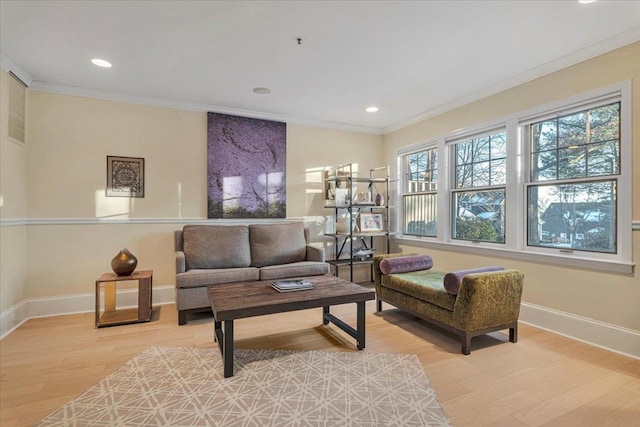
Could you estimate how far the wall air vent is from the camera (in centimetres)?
297

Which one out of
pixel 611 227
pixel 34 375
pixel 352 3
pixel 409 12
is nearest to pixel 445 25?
pixel 409 12

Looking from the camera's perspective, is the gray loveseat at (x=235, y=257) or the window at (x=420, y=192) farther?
the window at (x=420, y=192)

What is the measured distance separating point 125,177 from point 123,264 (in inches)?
43.2

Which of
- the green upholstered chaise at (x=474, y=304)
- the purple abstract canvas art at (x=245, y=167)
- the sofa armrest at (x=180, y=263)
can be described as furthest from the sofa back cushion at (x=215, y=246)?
the green upholstered chaise at (x=474, y=304)

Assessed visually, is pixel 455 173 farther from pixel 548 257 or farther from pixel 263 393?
pixel 263 393

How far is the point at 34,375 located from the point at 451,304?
121 inches

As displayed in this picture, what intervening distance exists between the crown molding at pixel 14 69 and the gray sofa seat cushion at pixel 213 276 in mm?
2393

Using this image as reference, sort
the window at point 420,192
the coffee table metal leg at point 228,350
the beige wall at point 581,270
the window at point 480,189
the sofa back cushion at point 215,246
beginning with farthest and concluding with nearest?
the window at point 420,192 < the sofa back cushion at point 215,246 < the window at point 480,189 < the beige wall at point 581,270 < the coffee table metal leg at point 228,350

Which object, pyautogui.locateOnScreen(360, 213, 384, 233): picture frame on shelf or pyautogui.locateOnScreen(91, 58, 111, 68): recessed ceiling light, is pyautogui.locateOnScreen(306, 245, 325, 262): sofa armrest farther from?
pyautogui.locateOnScreen(91, 58, 111, 68): recessed ceiling light

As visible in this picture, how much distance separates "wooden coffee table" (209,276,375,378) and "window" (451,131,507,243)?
1.91 metres

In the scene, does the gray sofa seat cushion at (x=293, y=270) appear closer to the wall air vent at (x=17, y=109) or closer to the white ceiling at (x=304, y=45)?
the white ceiling at (x=304, y=45)

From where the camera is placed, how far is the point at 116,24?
2.28 meters

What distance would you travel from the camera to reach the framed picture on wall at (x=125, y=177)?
143 inches

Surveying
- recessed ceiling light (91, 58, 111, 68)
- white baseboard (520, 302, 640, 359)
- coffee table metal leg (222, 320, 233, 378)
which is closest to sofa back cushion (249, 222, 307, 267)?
coffee table metal leg (222, 320, 233, 378)
